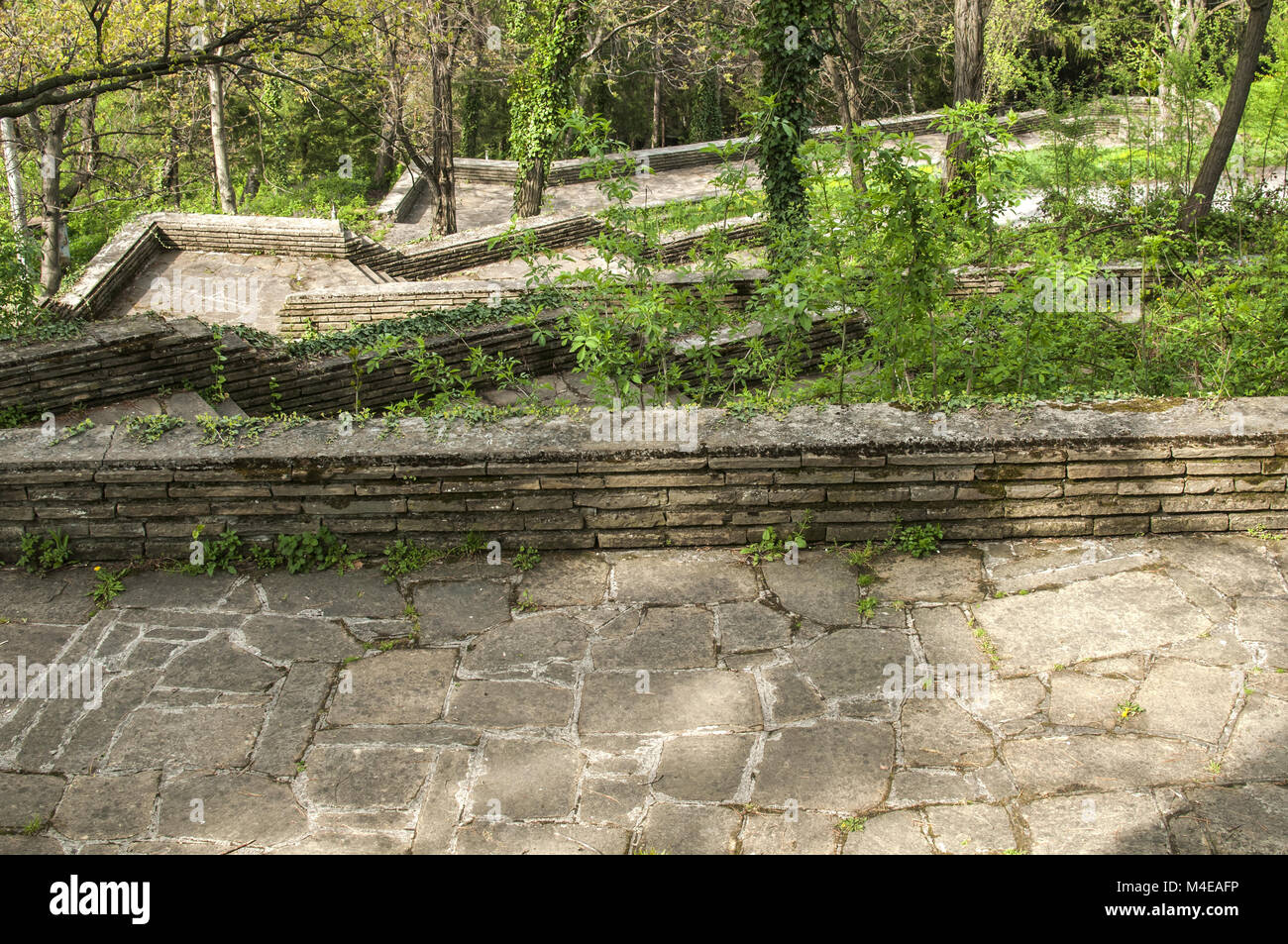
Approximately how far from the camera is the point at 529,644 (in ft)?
13.4

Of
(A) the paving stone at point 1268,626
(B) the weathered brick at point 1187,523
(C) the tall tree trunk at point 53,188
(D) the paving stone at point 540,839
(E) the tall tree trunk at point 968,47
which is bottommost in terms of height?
(D) the paving stone at point 540,839

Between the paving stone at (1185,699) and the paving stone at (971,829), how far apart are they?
2.22ft

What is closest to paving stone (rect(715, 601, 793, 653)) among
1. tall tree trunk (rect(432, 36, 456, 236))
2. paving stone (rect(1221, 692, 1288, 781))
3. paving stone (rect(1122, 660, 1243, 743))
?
paving stone (rect(1122, 660, 1243, 743))

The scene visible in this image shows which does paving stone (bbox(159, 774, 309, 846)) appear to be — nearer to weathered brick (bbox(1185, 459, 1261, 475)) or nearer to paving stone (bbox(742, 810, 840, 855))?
paving stone (bbox(742, 810, 840, 855))

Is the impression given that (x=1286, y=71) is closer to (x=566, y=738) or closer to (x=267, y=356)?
(x=267, y=356)

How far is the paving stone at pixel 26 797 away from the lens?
327cm

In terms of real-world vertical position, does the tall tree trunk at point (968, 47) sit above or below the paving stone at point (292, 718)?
above

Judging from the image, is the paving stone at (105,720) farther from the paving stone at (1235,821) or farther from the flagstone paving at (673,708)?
the paving stone at (1235,821)

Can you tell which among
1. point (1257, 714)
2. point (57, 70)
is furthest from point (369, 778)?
point (57, 70)

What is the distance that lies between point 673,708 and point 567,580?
3.08 ft

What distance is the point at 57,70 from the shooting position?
8.32 meters

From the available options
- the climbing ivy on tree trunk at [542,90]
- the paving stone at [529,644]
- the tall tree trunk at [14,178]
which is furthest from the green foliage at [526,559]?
the climbing ivy on tree trunk at [542,90]

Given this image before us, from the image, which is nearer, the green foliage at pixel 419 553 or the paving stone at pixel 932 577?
the paving stone at pixel 932 577

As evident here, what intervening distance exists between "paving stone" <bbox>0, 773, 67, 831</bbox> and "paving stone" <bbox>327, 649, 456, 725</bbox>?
2.94ft
